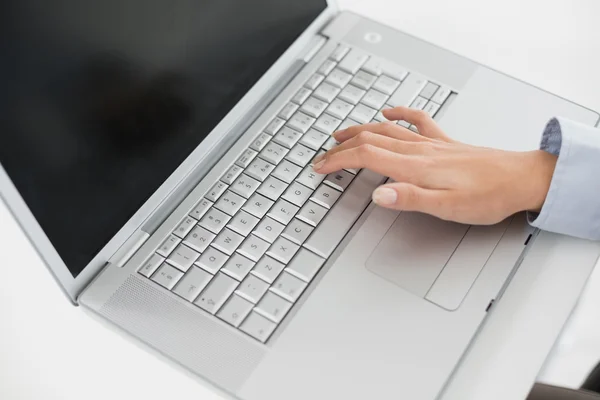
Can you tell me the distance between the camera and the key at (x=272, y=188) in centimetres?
71

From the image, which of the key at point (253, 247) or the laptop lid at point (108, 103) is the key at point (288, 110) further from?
Answer: the key at point (253, 247)

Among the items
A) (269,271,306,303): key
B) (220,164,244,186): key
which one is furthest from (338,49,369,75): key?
(269,271,306,303): key

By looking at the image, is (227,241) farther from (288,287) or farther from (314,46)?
(314,46)

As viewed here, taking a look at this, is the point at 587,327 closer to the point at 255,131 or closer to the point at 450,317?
the point at 450,317

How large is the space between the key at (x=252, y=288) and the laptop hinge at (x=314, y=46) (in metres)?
0.34

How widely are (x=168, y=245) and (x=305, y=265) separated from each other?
15cm

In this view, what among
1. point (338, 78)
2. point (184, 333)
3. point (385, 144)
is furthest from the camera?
point (338, 78)

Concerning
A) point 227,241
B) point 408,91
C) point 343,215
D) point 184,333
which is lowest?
point 184,333

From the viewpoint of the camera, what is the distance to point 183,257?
0.66 meters

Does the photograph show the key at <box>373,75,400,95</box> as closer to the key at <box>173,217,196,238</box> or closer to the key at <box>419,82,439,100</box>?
the key at <box>419,82,439,100</box>

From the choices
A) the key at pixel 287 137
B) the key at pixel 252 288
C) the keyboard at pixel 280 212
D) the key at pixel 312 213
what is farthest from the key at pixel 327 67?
the key at pixel 252 288

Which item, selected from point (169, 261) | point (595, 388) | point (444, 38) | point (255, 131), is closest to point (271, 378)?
point (169, 261)

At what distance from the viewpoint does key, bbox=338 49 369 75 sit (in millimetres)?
829

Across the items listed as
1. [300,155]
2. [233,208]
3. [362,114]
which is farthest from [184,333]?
[362,114]
